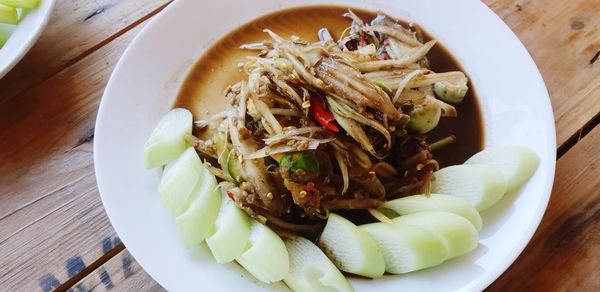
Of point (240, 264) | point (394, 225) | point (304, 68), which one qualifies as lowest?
point (240, 264)

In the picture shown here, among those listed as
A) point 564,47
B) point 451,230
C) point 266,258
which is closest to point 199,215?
point 266,258

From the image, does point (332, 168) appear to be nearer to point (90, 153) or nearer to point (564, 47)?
point (90, 153)

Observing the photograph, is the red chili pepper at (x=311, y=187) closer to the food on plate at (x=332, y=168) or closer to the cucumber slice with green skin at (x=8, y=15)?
the food on plate at (x=332, y=168)

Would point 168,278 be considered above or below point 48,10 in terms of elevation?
below

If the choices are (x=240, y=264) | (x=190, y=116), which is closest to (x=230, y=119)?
(x=190, y=116)

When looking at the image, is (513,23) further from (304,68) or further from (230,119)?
(230,119)

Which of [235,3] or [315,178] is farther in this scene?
[235,3]

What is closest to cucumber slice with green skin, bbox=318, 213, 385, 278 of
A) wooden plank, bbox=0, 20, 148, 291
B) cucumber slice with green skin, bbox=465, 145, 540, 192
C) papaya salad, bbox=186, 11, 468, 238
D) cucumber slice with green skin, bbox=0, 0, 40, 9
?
papaya salad, bbox=186, 11, 468, 238

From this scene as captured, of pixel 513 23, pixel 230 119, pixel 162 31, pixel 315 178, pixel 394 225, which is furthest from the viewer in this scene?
pixel 513 23
